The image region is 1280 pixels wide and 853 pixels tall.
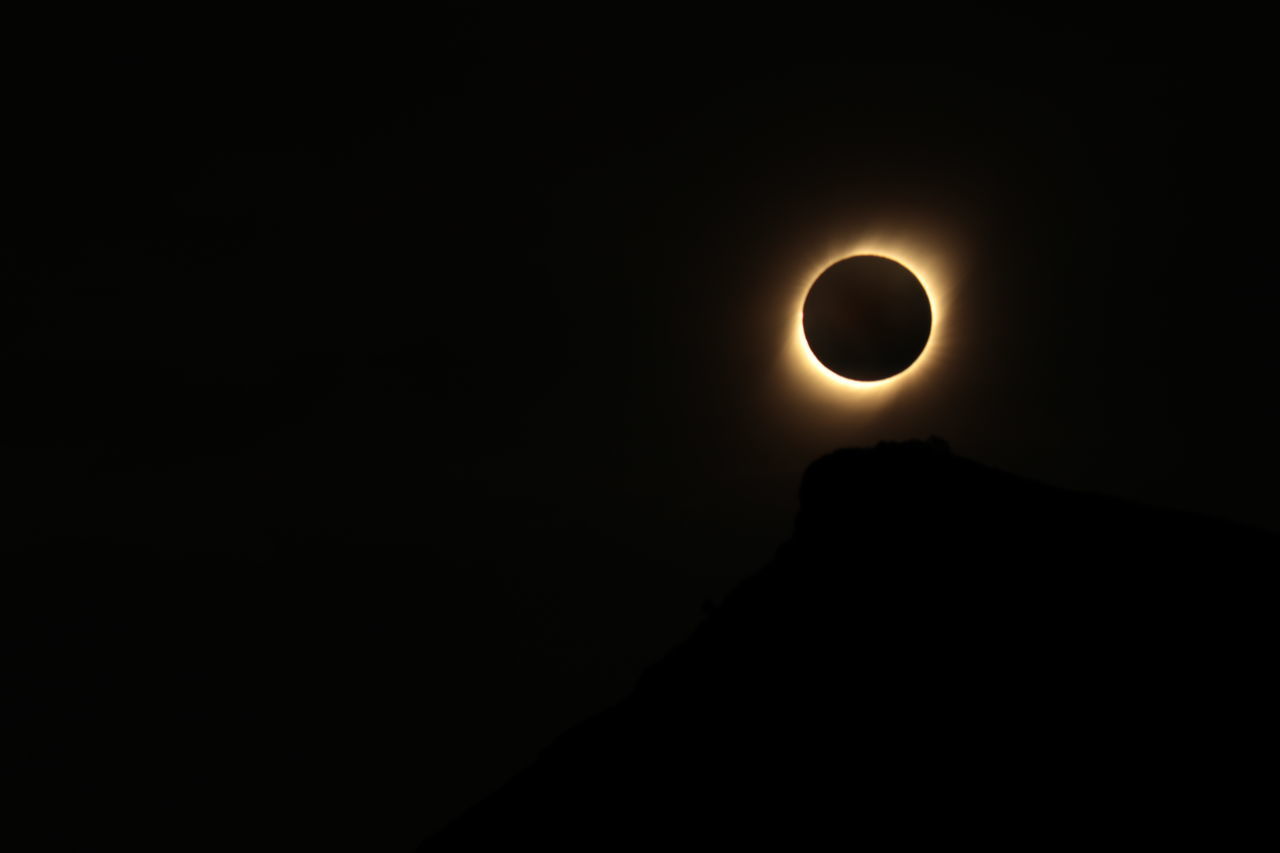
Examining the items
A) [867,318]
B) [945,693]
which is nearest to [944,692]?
[945,693]

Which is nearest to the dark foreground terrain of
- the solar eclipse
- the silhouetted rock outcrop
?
the silhouetted rock outcrop

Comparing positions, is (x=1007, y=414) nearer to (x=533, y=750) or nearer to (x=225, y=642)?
(x=533, y=750)

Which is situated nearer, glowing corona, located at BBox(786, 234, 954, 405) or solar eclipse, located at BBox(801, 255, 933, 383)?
solar eclipse, located at BBox(801, 255, 933, 383)

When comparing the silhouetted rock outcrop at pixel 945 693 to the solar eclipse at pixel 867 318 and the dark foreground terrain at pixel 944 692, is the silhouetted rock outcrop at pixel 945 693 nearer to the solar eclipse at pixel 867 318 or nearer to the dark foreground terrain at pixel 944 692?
the dark foreground terrain at pixel 944 692

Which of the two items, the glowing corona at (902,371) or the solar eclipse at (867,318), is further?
the glowing corona at (902,371)

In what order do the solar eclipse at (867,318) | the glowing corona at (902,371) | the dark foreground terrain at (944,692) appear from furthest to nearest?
the glowing corona at (902,371), the solar eclipse at (867,318), the dark foreground terrain at (944,692)

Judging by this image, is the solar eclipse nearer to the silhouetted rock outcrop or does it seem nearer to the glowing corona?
the glowing corona

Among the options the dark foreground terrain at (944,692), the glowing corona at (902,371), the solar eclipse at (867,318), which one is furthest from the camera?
the glowing corona at (902,371)

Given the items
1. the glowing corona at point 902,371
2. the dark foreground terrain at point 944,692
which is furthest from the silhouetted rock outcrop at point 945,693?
the glowing corona at point 902,371

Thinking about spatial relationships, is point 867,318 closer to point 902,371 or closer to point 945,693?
point 902,371
